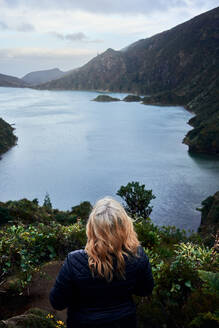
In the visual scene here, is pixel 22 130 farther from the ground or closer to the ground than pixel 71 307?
closer to the ground

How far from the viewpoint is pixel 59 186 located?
2185 inches

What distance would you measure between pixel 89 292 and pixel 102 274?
0.18 metres

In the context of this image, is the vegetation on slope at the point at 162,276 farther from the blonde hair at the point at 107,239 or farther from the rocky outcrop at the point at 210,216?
the rocky outcrop at the point at 210,216

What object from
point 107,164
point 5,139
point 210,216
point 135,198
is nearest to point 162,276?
point 135,198

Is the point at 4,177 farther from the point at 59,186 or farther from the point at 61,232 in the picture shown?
the point at 61,232

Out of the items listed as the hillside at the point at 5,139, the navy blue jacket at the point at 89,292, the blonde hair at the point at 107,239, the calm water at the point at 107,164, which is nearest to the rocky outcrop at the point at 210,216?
the calm water at the point at 107,164

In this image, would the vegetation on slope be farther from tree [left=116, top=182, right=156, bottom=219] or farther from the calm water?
the calm water

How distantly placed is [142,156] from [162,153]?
470 centimetres

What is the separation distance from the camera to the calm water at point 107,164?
48625 mm

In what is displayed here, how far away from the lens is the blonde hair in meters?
2.37

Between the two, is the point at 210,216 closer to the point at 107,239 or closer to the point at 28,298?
the point at 28,298

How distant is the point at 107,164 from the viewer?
67062 millimetres

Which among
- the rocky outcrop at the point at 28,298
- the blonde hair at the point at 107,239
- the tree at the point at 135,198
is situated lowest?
the tree at the point at 135,198

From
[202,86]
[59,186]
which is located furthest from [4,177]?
[202,86]
